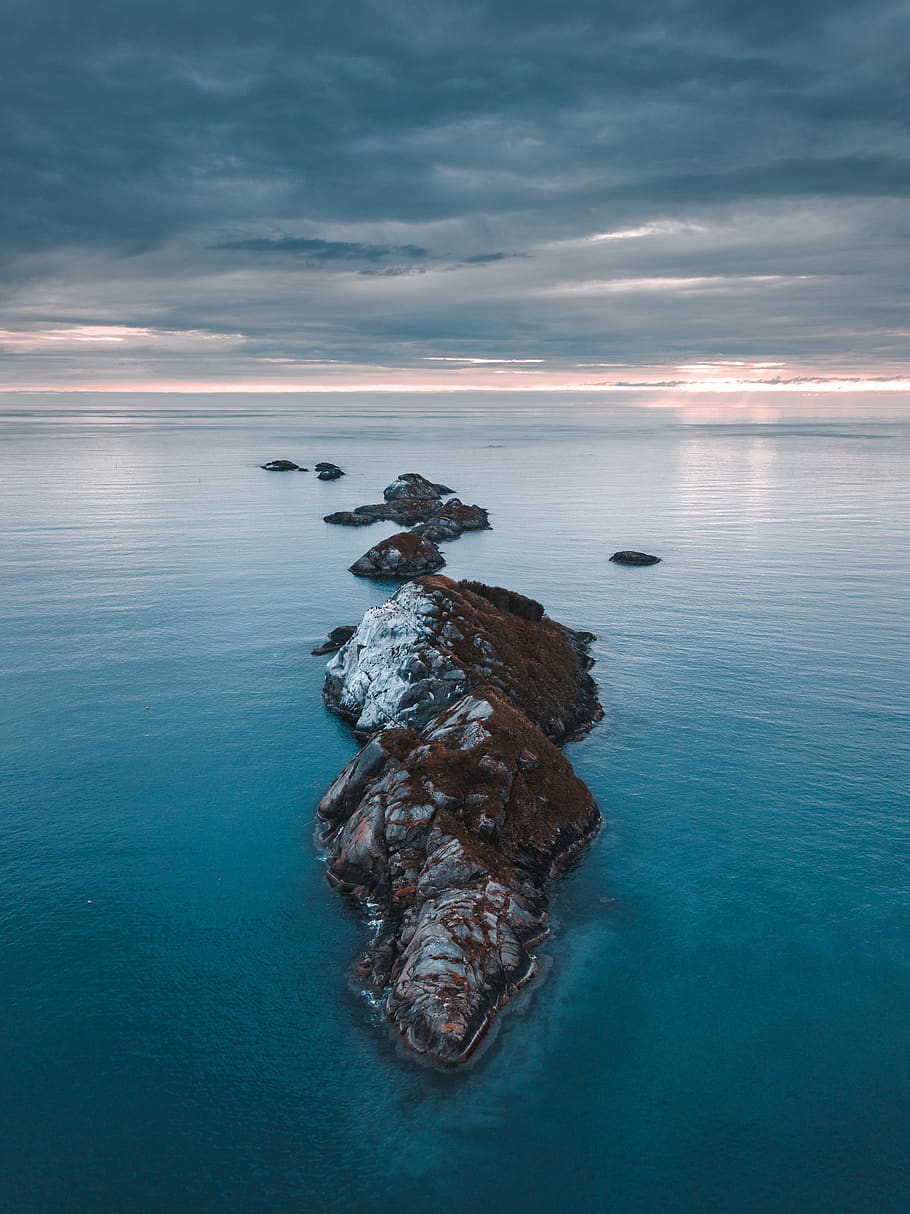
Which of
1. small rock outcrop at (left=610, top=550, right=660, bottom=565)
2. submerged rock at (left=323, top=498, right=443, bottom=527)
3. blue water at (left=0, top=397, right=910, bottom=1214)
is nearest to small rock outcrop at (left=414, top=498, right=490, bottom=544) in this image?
submerged rock at (left=323, top=498, right=443, bottom=527)

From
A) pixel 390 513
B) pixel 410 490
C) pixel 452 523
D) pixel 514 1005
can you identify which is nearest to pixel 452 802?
pixel 514 1005

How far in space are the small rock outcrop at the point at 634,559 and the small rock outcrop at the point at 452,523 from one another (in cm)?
3379

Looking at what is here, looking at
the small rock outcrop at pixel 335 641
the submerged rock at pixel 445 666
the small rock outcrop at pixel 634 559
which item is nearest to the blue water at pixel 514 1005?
the submerged rock at pixel 445 666

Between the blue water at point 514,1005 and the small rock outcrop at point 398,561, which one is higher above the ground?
the small rock outcrop at point 398,561

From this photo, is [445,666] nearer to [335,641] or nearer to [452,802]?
[452,802]

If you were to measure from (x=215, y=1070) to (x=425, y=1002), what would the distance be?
898cm

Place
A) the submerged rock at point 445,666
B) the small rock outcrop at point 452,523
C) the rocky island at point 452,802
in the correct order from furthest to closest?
1. the small rock outcrop at point 452,523
2. the submerged rock at point 445,666
3. the rocky island at point 452,802

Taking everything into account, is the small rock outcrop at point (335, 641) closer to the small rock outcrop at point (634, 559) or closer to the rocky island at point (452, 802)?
the rocky island at point (452, 802)

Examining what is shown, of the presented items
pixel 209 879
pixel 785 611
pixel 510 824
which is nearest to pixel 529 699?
pixel 510 824

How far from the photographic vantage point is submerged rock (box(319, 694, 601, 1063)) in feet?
117

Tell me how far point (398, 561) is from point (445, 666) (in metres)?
56.1

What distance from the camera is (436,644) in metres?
66.3

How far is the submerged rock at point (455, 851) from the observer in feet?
117

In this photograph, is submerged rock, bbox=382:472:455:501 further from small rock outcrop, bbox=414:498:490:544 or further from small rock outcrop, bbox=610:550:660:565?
small rock outcrop, bbox=610:550:660:565
